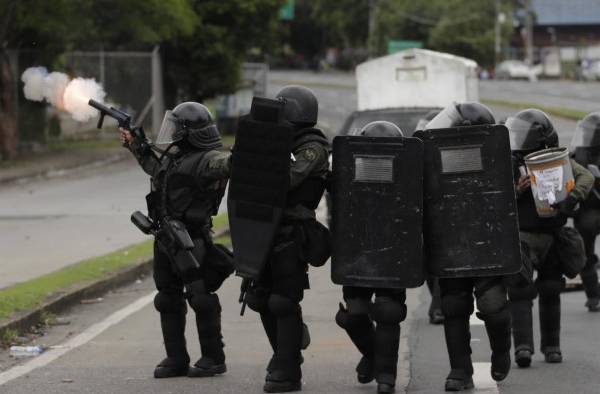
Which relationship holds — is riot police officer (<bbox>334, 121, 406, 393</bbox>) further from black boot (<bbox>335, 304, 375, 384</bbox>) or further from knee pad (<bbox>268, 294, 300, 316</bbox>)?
knee pad (<bbox>268, 294, 300, 316</bbox>)

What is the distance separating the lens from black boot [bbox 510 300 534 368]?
340 inches

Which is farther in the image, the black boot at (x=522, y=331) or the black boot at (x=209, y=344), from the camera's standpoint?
the black boot at (x=522, y=331)

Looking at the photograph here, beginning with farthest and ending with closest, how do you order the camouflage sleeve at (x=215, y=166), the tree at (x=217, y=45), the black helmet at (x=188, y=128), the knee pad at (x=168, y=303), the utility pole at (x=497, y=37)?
the utility pole at (x=497, y=37) < the tree at (x=217, y=45) < the knee pad at (x=168, y=303) < the black helmet at (x=188, y=128) < the camouflage sleeve at (x=215, y=166)

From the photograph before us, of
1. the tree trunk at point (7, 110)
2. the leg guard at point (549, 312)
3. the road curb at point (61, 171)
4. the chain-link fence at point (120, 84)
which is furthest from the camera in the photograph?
the chain-link fence at point (120, 84)

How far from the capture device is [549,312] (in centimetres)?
894

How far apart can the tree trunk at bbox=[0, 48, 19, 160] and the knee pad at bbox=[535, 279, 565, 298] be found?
2290 centimetres

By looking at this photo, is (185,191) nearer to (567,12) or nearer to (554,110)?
(554,110)

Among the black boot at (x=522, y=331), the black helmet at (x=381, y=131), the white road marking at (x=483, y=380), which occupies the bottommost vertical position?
the white road marking at (x=483, y=380)

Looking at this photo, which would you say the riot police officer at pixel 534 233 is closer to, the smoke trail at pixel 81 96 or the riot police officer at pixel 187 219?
the riot police officer at pixel 187 219

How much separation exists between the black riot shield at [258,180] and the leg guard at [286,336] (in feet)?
0.79

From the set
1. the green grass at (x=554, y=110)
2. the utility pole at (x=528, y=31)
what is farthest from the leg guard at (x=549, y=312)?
the utility pole at (x=528, y=31)

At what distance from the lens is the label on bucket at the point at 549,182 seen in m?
8.57

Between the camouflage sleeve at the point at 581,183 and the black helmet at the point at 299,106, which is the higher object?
the black helmet at the point at 299,106

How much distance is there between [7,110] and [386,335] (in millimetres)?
24209
